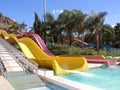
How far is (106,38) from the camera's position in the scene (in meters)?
46.8

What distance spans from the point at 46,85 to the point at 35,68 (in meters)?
1.52

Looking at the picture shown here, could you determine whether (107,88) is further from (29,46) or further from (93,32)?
(93,32)

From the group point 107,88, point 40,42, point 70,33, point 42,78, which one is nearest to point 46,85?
point 42,78

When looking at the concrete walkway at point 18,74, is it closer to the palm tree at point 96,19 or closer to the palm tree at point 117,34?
Answer: the palm tree at point 96,19

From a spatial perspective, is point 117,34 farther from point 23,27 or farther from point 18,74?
point 18,74

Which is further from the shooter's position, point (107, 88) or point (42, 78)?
point (42, 78)

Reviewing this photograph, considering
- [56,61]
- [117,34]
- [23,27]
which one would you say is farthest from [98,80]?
[23,27]

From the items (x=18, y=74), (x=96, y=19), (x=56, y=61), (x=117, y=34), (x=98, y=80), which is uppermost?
(x=96, y=19)

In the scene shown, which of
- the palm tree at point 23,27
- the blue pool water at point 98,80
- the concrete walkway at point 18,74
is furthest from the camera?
the palm tree at point 23,27

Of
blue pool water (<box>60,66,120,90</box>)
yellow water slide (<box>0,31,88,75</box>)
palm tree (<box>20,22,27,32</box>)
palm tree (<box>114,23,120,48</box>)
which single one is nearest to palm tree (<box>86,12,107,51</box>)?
yellow water slide (<box>0,31,88,75</box>)

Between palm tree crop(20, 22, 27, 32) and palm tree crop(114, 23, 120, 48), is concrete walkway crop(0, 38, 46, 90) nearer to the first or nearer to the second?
palm tree crop(114, 23, 120, 48)

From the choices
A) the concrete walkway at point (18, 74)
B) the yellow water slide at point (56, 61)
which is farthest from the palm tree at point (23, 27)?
the concrete walkway at point (18, 74)

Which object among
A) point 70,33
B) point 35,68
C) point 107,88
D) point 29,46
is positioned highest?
point 70,33

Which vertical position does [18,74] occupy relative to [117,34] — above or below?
below
